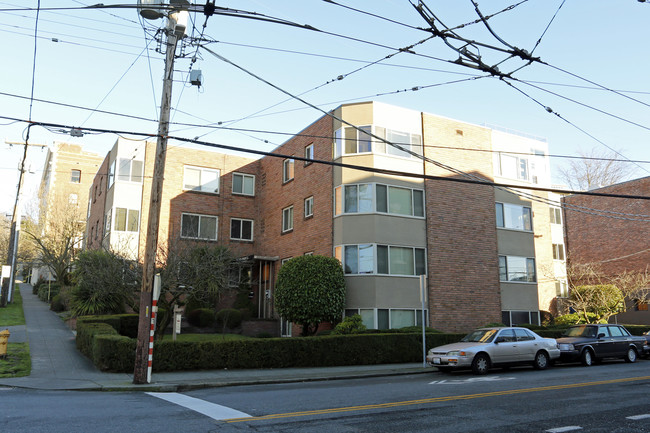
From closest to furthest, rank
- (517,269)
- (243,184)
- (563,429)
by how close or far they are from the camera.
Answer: (563,429) → (517,269) → (243,184)

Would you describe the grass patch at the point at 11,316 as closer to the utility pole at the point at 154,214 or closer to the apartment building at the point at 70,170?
the utility pole at the point at 154,214

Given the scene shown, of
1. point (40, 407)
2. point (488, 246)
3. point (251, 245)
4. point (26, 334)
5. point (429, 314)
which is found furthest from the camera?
point (251, 245)

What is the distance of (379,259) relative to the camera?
72.6 feet

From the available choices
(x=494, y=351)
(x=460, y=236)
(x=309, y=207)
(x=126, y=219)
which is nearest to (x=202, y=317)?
(x=126, y=219)

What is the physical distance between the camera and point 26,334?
2125 centimetres

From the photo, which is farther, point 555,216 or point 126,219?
point 555,216

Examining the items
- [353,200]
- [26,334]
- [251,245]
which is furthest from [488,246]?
[26,334]

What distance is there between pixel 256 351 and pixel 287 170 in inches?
551

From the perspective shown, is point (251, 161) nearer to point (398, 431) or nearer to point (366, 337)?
point (366, 337)

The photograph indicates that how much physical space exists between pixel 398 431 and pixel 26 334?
19.1 m

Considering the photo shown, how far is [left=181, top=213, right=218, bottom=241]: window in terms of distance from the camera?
29344 mm

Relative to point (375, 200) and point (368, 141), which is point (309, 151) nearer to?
point (368, 141)

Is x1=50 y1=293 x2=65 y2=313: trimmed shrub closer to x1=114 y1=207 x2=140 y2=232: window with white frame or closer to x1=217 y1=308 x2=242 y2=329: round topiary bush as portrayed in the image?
x1=114 y1=207 x2=140 y2=232: window with white frame

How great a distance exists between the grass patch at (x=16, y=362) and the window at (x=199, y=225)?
11.9 m
